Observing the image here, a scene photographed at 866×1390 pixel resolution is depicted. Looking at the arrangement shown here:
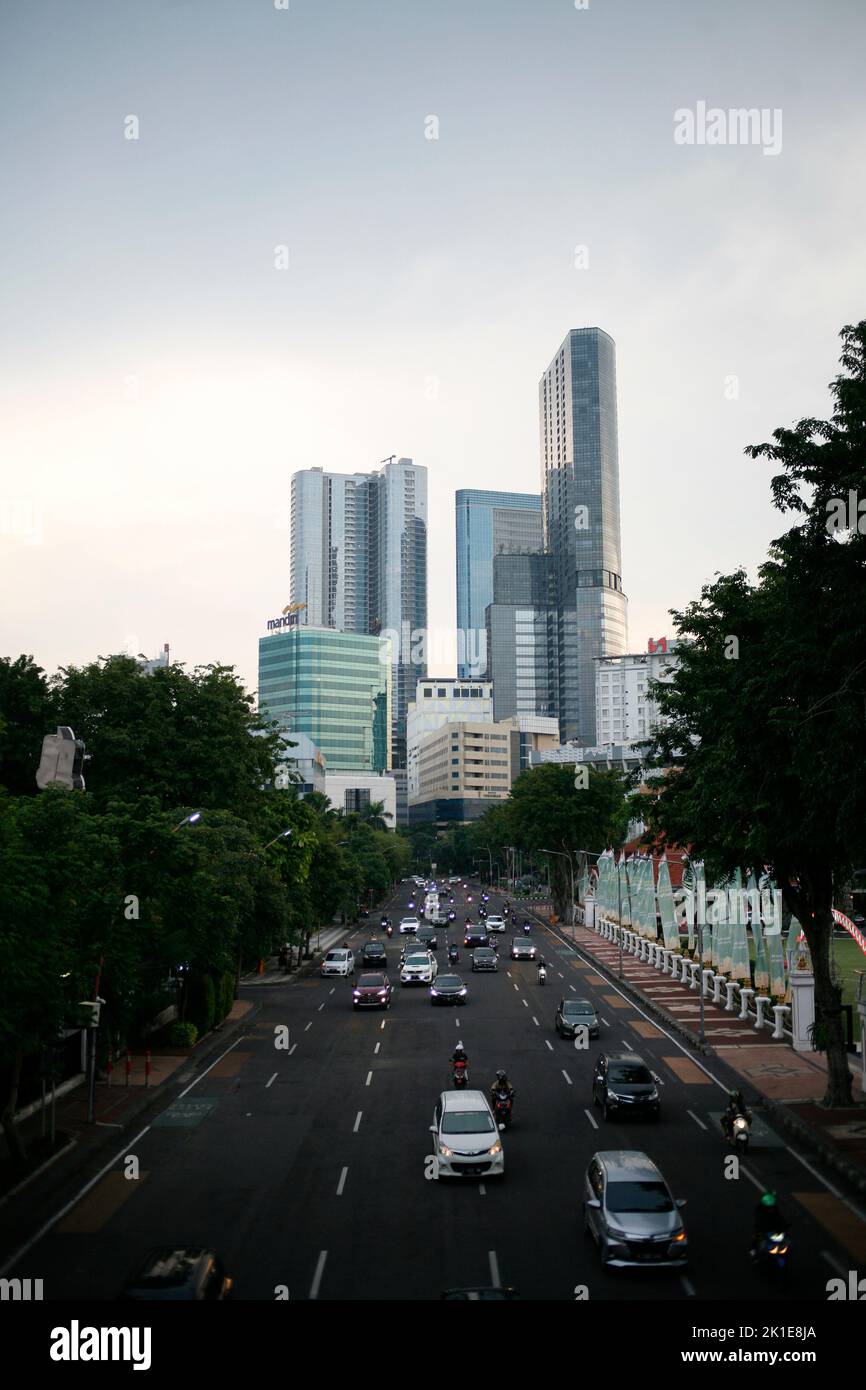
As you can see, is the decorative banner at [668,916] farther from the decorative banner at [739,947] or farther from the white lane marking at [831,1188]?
the white lane marking at [831,1188]

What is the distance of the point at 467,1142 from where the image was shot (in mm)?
22172

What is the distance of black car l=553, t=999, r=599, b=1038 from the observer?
130ft

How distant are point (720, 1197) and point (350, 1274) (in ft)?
25.9

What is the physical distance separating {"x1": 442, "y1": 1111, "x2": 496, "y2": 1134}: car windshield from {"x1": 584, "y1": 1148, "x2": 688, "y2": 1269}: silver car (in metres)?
4.09

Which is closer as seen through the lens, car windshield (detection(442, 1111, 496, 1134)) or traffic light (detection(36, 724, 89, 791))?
car windshield (detection(442, 1111, 496, 1134))

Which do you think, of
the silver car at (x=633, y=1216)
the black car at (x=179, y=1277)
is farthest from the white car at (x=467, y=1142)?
the black car at (x=179, y=1277)

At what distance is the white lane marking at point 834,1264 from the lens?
16.5 m

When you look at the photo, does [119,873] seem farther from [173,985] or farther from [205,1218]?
[173,985]

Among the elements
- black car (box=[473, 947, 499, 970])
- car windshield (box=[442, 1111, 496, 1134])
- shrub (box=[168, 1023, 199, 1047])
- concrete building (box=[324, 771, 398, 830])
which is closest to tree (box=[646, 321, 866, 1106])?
car windshield (box=[442, 1111, 496, 1134])

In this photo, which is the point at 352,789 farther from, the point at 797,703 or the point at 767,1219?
the point at 767,1219

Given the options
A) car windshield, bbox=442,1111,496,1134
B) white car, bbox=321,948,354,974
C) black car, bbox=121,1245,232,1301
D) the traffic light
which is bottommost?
white car, bbox=321,948,354,974

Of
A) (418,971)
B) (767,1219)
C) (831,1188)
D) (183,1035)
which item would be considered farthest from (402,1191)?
(418,971)

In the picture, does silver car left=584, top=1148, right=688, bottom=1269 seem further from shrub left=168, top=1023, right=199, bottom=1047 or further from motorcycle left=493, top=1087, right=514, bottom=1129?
shrub left=168, top=1023, right=199, bottom=1047
